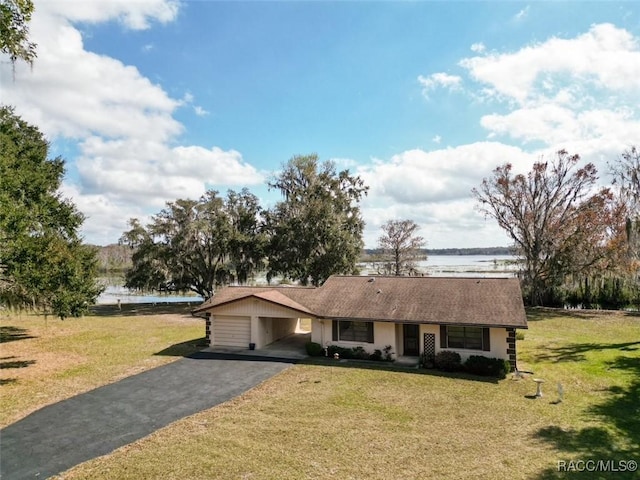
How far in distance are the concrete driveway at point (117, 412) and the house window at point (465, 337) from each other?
7748 mm

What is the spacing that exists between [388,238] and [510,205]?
16053 millimetres

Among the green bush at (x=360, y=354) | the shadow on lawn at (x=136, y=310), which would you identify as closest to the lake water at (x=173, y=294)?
the shadow on lawn at (x=136, y=310)

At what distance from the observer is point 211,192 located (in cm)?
4291

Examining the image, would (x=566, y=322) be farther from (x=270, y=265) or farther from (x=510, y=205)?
(x=270, y=265)

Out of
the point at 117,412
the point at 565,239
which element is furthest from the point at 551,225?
the point at 117,412

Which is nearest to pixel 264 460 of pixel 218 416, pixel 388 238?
pixel 218 416

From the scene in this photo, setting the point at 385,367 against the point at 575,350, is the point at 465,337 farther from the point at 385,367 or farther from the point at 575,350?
the point at 575,350

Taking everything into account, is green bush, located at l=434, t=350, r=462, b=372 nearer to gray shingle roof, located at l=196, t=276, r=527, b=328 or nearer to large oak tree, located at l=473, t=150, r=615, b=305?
gray shingle roof, located at l=196, t=276, r=527, b=328

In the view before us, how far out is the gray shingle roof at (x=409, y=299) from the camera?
62.0 feet

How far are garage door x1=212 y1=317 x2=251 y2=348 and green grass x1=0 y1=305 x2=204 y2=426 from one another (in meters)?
1.45

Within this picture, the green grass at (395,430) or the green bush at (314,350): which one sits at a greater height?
the green bush at (314,350)

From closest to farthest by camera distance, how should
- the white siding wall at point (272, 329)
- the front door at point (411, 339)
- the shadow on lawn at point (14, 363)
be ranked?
the shadow on lawn at point (14, 363)
the front door at point (411, 339)
the white siding wall at point (272, 329)

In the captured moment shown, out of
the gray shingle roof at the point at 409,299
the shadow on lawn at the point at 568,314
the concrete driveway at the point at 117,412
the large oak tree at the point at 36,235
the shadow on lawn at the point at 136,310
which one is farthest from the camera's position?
the shadow on lawn at the point at 136,310

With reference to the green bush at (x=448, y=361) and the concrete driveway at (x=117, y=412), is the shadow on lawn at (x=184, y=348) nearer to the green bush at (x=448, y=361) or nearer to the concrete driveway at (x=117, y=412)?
the concrete driveway at (x=117, y=412)
